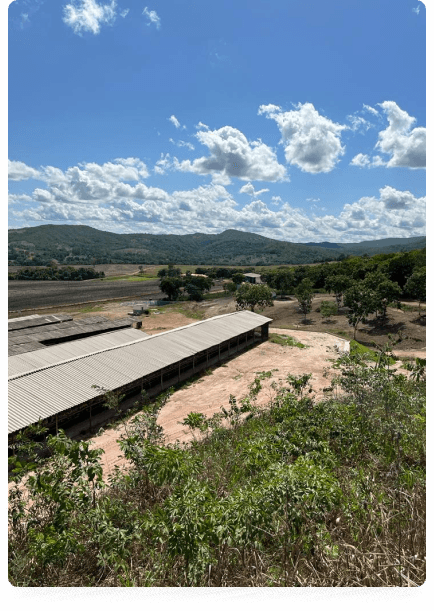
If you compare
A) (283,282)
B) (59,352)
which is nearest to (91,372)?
(59,352)

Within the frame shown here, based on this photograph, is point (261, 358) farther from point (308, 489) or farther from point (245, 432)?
point (308, 489)

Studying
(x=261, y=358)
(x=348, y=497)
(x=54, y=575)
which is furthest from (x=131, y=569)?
(x=261, y=358)

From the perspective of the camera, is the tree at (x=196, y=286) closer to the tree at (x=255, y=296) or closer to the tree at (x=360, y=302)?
the tree at (x=255, y=296)

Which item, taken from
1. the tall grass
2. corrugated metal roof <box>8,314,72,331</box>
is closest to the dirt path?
the tall grass

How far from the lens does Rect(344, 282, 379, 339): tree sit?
3234 cm

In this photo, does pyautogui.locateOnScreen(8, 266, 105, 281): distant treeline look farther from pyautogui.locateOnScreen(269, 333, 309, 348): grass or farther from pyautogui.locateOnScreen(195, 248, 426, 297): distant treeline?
pyautogui.locateOnScreen(269, 333, 309, 348): grass

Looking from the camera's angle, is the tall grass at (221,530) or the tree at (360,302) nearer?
the tall grass at (221,530)

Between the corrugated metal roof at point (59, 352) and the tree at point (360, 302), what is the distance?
68.1ft

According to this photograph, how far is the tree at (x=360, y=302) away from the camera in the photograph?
3234 cm

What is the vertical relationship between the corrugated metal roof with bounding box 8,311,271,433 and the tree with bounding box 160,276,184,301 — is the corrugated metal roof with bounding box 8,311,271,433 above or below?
below

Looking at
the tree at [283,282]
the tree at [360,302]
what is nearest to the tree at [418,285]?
the tree at [360,302]

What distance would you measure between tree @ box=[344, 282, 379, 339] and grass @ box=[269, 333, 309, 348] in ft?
22.2

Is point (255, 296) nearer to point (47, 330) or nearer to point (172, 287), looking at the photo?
point (47, 330)
